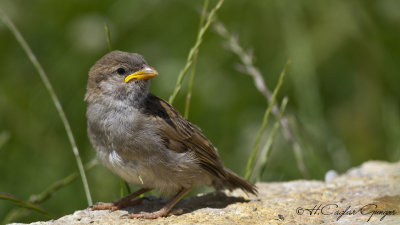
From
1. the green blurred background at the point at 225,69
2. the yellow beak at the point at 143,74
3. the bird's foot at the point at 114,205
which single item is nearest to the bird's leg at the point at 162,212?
the bird's foot at the point at 114,205

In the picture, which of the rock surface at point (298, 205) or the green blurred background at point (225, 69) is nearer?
the rock surface at point (298, 205)

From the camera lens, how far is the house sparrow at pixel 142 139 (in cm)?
439

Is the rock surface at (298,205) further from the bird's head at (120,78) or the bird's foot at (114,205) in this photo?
the bird's head at (120,78)

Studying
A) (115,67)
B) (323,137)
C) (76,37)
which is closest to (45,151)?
(76,37)

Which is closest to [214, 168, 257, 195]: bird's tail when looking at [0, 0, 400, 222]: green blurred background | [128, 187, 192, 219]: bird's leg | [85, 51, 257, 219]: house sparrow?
[85, 51, 257, 219]: house sparrow

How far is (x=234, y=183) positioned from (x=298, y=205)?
2.09 ft

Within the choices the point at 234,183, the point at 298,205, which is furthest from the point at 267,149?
the point at 298,205

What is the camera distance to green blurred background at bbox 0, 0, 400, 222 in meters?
6.38

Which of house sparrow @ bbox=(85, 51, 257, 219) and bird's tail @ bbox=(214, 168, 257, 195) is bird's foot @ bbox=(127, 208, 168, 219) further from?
bird's tail @ bbox=(214, 168, 257, 195)

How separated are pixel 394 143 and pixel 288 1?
2.27 m

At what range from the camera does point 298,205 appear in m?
4.32

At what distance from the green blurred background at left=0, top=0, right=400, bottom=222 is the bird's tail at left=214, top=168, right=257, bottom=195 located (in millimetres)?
1453

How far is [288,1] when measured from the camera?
7.36m

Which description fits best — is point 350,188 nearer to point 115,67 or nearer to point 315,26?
point 115,67
